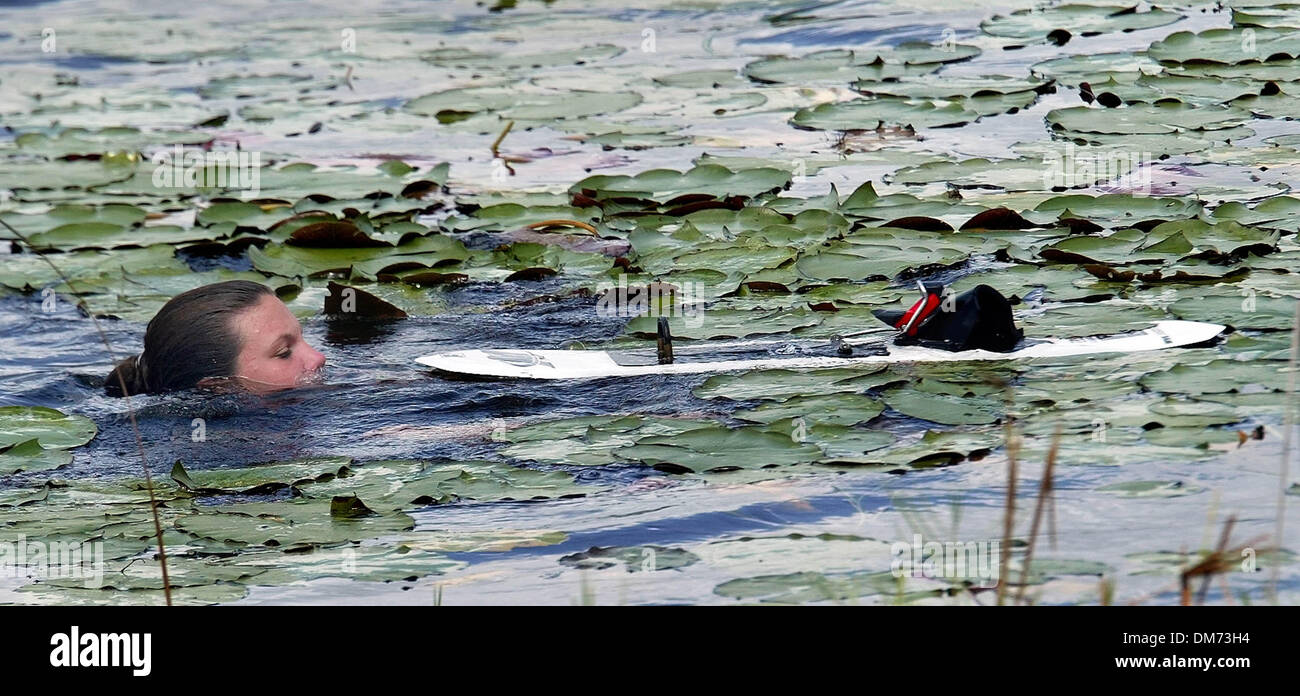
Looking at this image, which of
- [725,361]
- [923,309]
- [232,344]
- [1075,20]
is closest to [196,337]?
[232,344]

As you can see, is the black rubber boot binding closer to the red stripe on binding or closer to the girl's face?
the red stripe on binding

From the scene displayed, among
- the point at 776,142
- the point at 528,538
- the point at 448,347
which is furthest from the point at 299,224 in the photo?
the point at 528,538

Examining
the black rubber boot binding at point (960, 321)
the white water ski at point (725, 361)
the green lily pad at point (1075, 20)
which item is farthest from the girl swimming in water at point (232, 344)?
the green lily pad at point (1075, 20)

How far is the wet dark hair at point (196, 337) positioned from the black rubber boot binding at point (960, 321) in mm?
2326

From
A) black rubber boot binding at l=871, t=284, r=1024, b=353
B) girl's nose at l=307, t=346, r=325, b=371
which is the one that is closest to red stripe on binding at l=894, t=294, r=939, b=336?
black rubber boot binding at l=871, t=284, r=1024, b=353

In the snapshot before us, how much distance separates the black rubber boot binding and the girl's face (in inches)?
82.9

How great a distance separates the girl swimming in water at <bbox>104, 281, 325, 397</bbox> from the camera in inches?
216

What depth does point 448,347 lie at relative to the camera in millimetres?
5926

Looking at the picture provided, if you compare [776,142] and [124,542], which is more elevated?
[776,142]

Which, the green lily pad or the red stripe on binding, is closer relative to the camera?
the red stripe on binding

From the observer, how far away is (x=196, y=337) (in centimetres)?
553

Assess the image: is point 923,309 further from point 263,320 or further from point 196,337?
point 196,337
